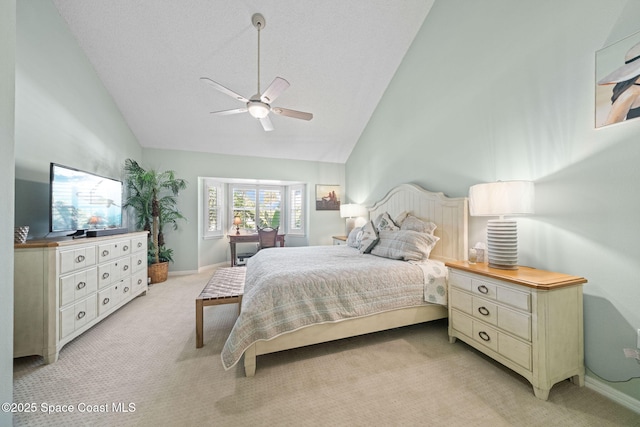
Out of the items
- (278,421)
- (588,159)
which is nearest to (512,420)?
(278,421)

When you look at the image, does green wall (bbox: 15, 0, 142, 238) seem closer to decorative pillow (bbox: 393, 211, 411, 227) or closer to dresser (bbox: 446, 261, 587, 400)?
decorative pillow (bbox: 393, 211, 411, 227)

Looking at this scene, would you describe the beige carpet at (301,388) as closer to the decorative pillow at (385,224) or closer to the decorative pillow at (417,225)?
the decorative pillow at (417,225)

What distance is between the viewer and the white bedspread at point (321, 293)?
1.62 m

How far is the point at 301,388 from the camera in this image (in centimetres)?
150

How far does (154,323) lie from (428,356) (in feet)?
9.00

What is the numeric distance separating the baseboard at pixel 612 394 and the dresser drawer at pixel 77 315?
3945mm

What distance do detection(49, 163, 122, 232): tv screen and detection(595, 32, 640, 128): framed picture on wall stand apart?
435 centimetres

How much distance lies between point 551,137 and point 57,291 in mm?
4088

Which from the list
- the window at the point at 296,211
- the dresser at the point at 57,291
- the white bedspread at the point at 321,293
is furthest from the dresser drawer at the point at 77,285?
the window at the point at 296,211

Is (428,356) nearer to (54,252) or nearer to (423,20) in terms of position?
(54,252)

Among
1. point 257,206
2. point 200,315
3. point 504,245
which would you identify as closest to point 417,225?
point 504,245

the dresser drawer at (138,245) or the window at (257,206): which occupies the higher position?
the window at (257,206)

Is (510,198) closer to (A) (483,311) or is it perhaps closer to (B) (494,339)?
(A) (483,311)

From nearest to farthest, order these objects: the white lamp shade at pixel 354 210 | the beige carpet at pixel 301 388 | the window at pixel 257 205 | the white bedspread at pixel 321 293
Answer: the beige carpet at pixel 301 388 < the white bedspread at pixel 321 293 < the white lamp shade at pixel 354 210 < the window at pixel 257 205
